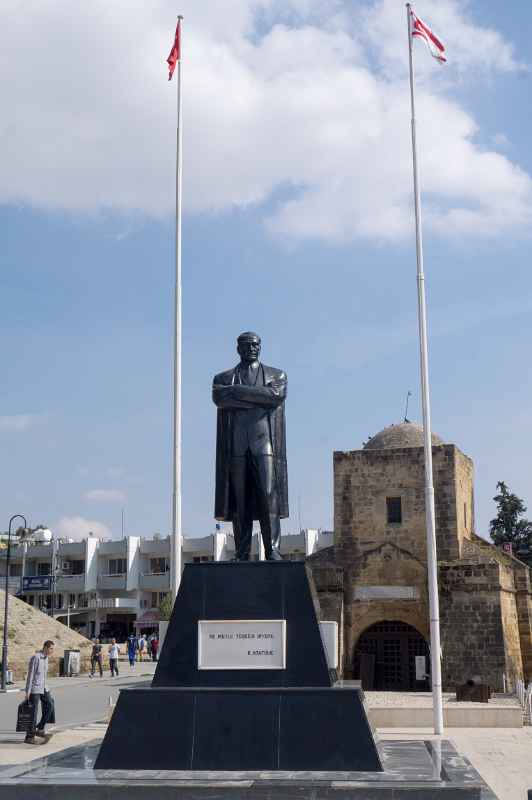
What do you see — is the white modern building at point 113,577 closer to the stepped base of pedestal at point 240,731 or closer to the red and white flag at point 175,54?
the red and white flag at point 175,54

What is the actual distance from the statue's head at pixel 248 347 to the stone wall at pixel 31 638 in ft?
77.7

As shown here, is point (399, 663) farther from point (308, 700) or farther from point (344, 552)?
point (308, 700)

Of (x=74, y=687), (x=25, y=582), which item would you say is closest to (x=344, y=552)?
(x=74, y=687)

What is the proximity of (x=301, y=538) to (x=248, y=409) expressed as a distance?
139ft

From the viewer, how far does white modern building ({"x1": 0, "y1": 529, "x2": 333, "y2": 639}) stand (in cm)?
5300

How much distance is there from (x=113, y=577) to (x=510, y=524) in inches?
935

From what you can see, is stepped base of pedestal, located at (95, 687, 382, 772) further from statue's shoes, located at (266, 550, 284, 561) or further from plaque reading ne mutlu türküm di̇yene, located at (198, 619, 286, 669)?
statue's shoes, located at (266, 550, 284, 561)

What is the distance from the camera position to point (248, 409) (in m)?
9.69

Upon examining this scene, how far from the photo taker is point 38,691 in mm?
11938

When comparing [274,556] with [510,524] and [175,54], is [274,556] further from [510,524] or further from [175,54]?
[510,524]

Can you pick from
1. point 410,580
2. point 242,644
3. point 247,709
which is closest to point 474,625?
point 410,580

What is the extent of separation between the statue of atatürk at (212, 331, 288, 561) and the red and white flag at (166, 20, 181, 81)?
314 inches

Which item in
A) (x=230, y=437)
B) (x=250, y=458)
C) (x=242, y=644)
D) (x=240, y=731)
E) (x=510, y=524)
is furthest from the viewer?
(x=510, y=524)

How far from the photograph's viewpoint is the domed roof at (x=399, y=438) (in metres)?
29.8
